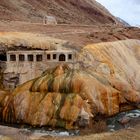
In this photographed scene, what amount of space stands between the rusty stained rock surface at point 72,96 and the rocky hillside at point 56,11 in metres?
28.2

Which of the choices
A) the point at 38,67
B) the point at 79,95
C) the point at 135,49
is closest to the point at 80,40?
the point at 135,49

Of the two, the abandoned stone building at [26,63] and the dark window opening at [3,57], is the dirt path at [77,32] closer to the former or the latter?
the abandoned stone building at [26,63]

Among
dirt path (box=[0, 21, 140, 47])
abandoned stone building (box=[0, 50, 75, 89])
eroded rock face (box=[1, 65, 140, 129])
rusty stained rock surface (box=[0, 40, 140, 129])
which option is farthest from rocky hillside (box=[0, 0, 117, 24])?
eroded rock face (box=[1, 65, 140, 129])

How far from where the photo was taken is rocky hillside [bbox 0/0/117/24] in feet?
266

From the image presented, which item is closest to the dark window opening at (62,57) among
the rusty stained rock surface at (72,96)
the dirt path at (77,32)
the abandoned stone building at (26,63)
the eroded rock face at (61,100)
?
the abandoned stone building at (26,63)

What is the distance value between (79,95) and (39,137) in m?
7.03

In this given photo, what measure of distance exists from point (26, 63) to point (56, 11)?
46808mm

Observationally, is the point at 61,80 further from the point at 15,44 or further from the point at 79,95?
the point at 15,44

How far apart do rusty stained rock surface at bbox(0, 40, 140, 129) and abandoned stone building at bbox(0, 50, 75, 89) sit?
1430 millimetres

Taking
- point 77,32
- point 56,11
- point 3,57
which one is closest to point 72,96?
point 3,57

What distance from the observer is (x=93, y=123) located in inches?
1670

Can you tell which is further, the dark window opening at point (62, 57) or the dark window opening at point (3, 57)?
the dark window opening at point (3, 57)

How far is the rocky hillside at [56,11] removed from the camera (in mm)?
81125

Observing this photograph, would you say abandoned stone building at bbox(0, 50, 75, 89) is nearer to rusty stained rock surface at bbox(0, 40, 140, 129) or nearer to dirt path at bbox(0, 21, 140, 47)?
rusty stained rock surface at bbox(0, 40, 140, 129)
